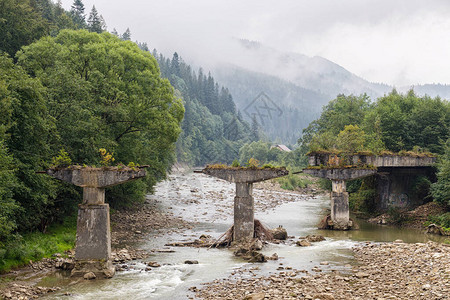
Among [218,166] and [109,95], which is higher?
[109,95]

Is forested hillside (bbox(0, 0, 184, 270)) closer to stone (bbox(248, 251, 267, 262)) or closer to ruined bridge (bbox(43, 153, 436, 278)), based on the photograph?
ruined bridge (bbox(43, 153, 436, 278))

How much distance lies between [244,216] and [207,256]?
4.38 meters

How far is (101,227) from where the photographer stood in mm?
21094

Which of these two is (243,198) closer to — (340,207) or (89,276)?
(340,207)

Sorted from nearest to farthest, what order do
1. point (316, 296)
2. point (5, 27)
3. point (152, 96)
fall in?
point (316, 296), point (152, 96), point (5, 27)

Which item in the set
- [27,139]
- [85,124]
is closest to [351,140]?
[85,124]

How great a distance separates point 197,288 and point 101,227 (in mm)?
5965

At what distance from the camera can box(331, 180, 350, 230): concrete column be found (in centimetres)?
3569

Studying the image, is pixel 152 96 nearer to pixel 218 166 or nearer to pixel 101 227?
pixel 218 166

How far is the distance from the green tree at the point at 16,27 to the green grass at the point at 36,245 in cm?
1925

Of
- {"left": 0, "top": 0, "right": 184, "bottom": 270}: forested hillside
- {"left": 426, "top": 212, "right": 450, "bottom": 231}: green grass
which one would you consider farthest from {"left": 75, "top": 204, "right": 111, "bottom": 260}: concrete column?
{"left": 426, "top": 212, "right": 450, "bottom": 231}: green grass

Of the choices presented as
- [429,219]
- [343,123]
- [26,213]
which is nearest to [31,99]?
[26,213]

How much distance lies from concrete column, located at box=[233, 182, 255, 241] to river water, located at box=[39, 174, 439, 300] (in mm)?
1596

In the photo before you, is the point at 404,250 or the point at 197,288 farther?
the point at 404,250
